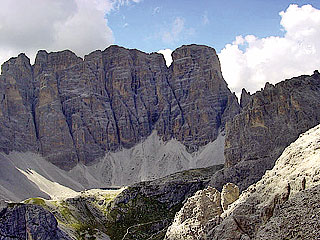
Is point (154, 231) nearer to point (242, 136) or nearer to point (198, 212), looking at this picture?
point (242, 136)

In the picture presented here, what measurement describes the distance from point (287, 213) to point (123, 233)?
4570 inches

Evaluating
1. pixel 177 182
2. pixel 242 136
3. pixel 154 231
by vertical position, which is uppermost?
pixel 242 136

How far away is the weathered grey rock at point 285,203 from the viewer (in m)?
30.6

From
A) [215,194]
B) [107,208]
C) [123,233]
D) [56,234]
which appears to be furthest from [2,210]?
[215,194]

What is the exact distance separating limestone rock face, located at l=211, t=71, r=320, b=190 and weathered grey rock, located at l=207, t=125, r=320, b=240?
9427 centimetres

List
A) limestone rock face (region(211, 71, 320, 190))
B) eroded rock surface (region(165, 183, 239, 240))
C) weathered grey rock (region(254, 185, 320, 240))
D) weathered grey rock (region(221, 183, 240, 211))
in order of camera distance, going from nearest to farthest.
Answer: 1. weathered grey rock (region(254, 185, 320, 240))
2. eroded rock surface (region(165, 183, 239, 240))
3. weathered grey rock (region(221, 183, 240, 211))
4. limestone rock face (region(211, 71, 320, 190))

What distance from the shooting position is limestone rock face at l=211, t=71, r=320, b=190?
144125mm

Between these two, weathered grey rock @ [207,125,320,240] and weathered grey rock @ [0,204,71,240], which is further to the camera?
weathered grey rock @ [0,204,71,240]

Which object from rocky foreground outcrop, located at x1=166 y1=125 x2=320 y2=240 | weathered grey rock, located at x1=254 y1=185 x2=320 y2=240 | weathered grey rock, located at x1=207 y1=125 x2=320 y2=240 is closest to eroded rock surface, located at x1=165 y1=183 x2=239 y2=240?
rocky foreground outcrop, located at x1=166 y1=125 x2=320 y2=240

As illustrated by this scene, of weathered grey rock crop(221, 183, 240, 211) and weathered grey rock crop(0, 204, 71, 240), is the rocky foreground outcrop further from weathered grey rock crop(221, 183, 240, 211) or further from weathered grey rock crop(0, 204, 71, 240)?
weathered grey rock crop(0, 204, 71, 240)

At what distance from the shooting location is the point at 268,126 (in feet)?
510

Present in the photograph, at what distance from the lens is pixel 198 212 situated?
54.8m

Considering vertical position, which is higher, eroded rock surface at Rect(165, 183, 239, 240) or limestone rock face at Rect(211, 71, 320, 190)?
limestone rock face at Rect(211, 71, 320, 190)

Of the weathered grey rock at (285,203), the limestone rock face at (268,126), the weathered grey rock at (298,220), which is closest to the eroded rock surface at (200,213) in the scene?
the weathered grey rock at (285,203)
